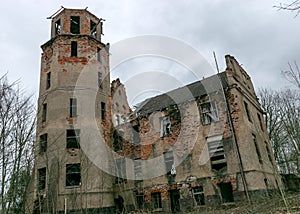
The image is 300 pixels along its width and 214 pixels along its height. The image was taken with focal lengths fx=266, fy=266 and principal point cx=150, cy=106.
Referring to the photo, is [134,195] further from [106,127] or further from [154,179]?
[106,127]

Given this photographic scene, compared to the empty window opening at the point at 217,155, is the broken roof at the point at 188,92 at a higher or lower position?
higher

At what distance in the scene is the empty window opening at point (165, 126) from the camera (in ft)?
72.3

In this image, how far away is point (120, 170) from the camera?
910 inches

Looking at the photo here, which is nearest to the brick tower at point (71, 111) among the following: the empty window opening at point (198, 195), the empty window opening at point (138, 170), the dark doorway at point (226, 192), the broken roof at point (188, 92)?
the empty window opening at point (138, 170)

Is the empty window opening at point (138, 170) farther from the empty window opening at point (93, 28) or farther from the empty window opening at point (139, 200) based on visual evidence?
the empty window opening at point (93, 28)

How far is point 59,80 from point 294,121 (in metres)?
18.6

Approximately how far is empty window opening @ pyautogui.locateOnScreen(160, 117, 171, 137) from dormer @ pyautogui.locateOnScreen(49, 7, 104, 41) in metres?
11.1

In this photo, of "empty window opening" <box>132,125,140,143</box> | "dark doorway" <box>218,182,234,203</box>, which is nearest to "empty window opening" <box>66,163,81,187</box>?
"empty window opening" <box>132,125,140,143</box>

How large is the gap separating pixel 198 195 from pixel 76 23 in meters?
19.9

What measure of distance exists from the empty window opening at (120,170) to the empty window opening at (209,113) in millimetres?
8054

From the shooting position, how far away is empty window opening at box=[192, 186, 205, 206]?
1850cm

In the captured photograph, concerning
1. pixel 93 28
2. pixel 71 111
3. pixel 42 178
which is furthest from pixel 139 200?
pixel 93 28

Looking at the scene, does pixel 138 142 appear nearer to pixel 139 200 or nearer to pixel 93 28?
pixel 139 200

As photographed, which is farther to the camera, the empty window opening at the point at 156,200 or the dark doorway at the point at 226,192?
the empty window opening at the point at 156,200
